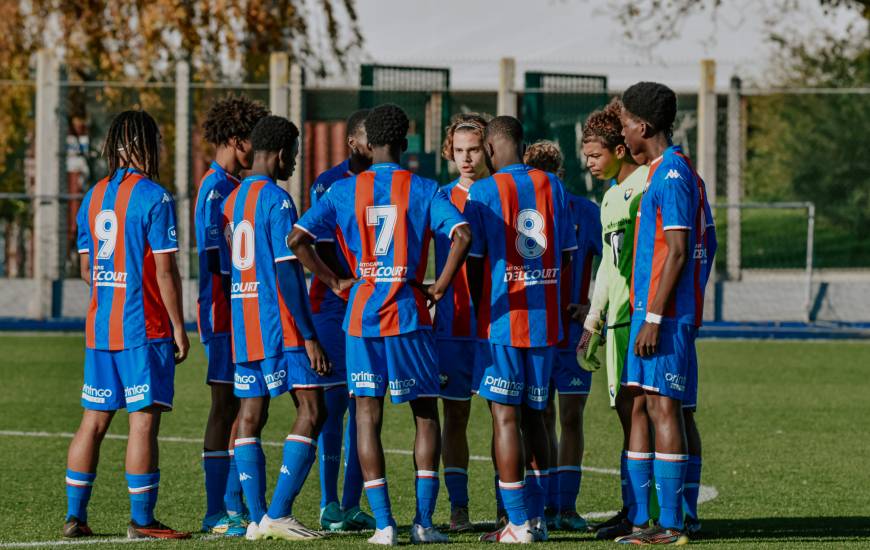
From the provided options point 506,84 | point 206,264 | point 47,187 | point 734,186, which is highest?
point 506,84

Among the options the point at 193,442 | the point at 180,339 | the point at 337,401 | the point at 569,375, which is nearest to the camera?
the point at 180,339

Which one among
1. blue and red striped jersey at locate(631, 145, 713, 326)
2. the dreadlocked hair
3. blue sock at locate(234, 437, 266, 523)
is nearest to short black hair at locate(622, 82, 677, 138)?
blue and red striped jersey at locate(631, 145, 713, 326)

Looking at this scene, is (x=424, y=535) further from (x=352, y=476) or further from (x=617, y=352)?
(x=617, y=352)

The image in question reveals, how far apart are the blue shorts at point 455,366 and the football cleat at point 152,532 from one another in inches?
57.8

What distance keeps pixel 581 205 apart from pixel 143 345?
98.4 inches

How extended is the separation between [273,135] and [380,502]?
1.85m

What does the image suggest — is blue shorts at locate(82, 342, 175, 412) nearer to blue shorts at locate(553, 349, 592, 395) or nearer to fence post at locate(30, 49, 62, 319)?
blue shorts at locate(553, 349, 592, 395)

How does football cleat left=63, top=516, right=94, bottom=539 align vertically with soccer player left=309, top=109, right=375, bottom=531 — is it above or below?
below

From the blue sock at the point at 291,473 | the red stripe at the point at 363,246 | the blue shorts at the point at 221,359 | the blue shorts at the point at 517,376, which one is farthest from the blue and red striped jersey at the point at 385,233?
the blue shorts at the point at 221,359

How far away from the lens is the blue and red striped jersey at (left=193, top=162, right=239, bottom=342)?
723cm

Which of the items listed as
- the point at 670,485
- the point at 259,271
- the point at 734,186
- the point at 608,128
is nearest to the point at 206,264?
the point at 259,271

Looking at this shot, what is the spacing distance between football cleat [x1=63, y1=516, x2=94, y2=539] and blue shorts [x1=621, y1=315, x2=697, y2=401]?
8.91 feet

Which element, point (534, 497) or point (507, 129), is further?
point (507, 129)

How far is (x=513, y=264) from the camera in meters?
6.80
